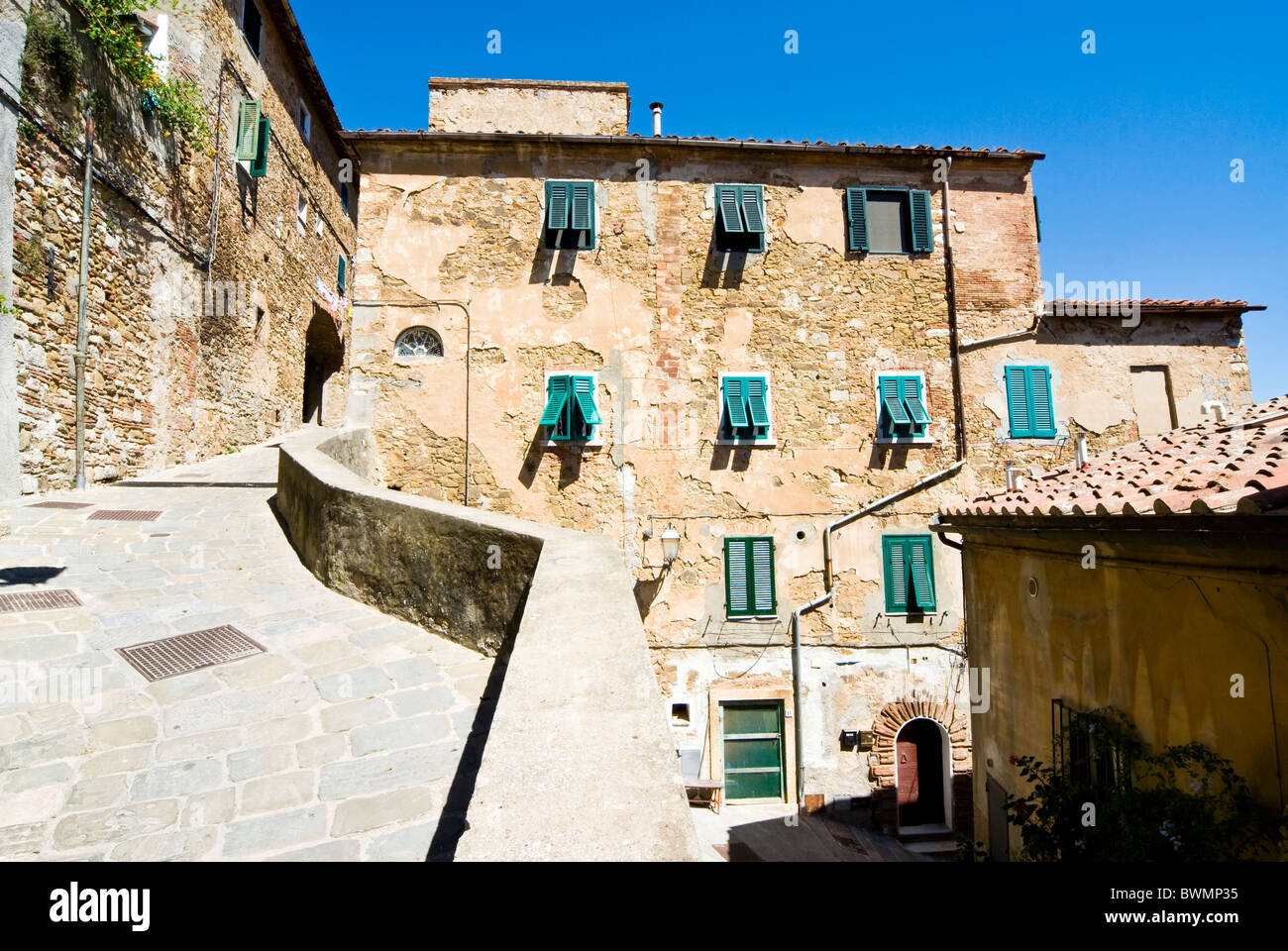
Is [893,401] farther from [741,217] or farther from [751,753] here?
[751,753]

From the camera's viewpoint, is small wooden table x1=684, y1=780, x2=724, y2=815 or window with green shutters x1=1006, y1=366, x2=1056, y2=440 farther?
window with green shutters x1=1006, y1=366, x2=1056, y2=440

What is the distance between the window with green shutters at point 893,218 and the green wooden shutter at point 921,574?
565 cm

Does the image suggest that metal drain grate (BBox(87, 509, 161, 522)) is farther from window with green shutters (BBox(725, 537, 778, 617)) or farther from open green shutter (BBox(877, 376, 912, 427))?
open green shutter (BBox(877, 376, 912, 427))

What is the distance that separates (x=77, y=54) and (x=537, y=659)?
459 inches

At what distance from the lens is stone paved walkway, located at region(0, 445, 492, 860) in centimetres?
238

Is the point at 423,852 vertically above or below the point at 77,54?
below

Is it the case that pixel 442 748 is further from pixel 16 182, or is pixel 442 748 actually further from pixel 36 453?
pixel 16 182

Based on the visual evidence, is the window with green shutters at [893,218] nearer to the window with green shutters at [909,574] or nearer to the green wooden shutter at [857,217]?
the green wooden shutter at [857,217]

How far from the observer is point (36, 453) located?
327 inches

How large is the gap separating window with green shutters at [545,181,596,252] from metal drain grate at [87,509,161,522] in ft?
25.0

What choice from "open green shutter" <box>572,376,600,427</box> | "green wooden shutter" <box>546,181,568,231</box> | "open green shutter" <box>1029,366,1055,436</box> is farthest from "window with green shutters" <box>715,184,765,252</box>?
"open green shutter" <box>1029,366,1055,436</box>

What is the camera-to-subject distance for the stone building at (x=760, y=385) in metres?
11.5

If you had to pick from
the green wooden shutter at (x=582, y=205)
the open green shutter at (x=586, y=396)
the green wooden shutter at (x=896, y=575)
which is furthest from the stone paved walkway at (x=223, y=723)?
the green wooden shutter at (x=896, y=575)
